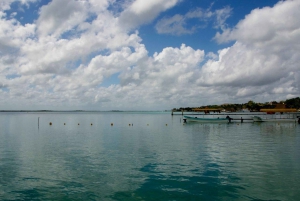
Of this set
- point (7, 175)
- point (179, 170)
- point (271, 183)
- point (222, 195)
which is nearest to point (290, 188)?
point (271, 183)

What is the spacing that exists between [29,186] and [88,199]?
5474 millimetres

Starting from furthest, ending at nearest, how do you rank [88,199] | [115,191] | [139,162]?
[139,162]
[115,191]
[88,199]

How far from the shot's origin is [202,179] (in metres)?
19.5

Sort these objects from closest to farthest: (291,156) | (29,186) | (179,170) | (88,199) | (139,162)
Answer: (88,199) → (29,186) → (179,170) → (139,162) → (291,156)

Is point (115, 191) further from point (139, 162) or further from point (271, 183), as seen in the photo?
point (271, 183)

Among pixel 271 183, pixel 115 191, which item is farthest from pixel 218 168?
pixel 115 191

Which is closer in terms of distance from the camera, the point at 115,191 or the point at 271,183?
the point at 115,191

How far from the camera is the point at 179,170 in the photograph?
22.4 m

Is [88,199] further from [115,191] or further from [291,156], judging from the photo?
[291,156]

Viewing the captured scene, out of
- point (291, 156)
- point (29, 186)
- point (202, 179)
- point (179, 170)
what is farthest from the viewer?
point (291, 156)

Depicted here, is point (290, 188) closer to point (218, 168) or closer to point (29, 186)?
point (218, 168)

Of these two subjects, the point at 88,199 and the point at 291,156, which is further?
the point at 291,156

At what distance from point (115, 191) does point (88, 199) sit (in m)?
2.02

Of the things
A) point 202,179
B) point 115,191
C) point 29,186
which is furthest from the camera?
point 202,179
